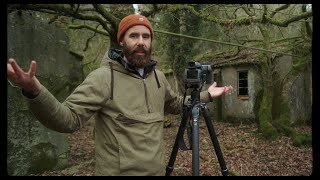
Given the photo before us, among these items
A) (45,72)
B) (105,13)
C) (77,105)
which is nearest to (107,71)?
(77,105)

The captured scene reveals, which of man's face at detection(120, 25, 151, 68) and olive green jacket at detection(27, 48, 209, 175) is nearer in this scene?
olive green jacket at detection(27, 48, 209, 175)

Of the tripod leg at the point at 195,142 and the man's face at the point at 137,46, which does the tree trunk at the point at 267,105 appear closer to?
the tripod leg at the point at 195,142

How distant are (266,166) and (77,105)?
16.9 ft

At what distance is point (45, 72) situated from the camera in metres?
5.04

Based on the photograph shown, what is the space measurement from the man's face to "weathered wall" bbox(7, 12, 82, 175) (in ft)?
9.87

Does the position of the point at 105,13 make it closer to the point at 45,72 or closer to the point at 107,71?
the point at 45,72

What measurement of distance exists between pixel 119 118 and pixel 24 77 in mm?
615

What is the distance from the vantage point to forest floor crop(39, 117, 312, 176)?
17.4 feet

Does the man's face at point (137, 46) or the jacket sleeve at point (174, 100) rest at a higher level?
the man's face at point (137, 46)

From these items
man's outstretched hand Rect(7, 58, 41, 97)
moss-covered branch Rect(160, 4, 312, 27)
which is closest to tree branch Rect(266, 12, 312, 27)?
moss-covered branch Rect(160, 4, 312, 27)

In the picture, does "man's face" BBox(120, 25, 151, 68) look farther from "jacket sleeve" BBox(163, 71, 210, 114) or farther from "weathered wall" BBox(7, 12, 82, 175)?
"weathered wall" BBox(7, 12, 82, 175)

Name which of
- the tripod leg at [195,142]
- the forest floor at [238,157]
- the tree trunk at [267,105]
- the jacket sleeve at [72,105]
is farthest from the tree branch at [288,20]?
the jacket sleeve at [72,105]

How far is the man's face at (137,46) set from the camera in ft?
6.58

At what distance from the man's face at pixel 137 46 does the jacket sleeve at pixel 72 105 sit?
0.24m
